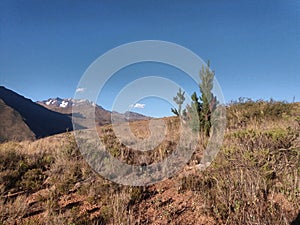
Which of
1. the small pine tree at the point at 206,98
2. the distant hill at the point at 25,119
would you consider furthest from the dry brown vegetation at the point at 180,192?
the distant hill at the point at 25,119

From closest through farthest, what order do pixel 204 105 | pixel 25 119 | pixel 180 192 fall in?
pixel 180 192 → pixel 204 105 → pixel 25 119

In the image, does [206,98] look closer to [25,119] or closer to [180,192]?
[180,192]

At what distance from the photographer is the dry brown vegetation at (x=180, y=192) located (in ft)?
10.7

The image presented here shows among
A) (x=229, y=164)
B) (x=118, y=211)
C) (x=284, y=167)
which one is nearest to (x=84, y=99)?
(x=118, y=211)

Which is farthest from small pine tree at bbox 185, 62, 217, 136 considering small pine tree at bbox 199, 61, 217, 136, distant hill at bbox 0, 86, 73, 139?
distant hill at bbox 0, 86, 73, 139

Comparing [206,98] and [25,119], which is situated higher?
[25,119]

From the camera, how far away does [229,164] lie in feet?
14.4

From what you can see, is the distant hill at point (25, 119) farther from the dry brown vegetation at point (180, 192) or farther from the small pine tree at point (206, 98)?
the dry brown vegetation at point (180, 192)

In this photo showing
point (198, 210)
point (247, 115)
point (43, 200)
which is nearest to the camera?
point (198, 210)

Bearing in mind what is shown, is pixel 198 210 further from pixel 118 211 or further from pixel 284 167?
pixel 284 167

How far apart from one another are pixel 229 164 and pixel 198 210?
124cm

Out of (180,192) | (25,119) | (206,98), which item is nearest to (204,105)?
(206,98)

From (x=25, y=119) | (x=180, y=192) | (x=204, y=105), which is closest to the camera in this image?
(x=180, y=192)

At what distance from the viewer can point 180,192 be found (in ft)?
14.3
